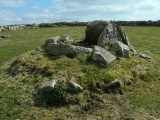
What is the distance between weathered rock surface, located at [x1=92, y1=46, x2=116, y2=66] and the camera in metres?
12.9

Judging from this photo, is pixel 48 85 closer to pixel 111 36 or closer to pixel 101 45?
pixel 101 45

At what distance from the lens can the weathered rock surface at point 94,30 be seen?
16.6m

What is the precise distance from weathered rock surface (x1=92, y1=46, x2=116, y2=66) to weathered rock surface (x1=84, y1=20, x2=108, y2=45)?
326 cm

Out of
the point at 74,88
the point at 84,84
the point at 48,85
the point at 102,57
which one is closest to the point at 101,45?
the point at 102,57

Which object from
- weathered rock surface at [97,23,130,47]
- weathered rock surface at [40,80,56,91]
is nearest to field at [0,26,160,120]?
weathered rock surface at [40,80,56,91]

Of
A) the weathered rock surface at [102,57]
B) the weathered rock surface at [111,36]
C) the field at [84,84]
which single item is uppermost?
the weathered rock surface at [111,36]

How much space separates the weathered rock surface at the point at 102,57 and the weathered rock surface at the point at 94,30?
3.26 meters

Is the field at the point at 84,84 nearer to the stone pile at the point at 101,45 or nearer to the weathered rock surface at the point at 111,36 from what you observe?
the stone pile at the point at 101,45

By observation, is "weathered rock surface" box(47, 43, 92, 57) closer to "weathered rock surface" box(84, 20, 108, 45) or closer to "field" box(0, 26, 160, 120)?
"field" box(0, 26, 160, 120)

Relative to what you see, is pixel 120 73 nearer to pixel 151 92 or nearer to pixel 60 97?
pixel 151 92

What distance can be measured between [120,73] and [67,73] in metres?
2.26

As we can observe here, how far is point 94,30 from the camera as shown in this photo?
16984 mm

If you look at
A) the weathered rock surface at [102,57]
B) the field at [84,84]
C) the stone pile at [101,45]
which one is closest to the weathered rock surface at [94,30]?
the stone pile at [101,45]

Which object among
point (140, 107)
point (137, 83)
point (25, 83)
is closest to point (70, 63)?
point (25, 83)
